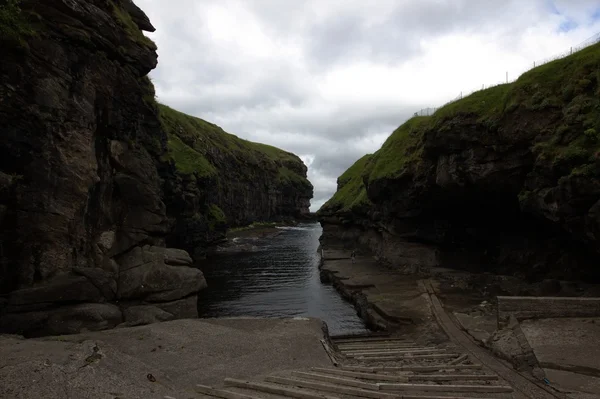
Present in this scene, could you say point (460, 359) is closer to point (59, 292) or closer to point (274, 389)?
point (274, 389)

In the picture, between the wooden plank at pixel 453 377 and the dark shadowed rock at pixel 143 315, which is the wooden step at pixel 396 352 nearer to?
the wooden plank at pixel 453 377

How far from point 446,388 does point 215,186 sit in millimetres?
79212

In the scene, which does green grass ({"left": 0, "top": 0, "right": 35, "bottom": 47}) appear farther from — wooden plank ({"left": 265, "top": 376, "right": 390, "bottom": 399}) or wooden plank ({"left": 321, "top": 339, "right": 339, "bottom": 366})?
wooden plank ({"left": 321, "top": 339, "right": 339, "bottom": 366})

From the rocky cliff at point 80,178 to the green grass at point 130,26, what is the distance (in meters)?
0.14

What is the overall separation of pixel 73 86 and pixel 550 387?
33.9 meters

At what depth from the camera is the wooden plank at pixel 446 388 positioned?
1361 centimetres

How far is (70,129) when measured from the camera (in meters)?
28.1

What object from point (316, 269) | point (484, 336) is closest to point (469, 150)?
point (484, 336)

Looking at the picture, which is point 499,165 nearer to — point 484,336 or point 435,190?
point 435,190

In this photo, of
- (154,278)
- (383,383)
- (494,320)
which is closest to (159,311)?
(154,278)

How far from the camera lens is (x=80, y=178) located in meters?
28.3

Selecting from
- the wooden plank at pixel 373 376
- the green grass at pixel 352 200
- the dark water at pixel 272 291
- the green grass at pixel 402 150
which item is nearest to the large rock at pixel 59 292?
the dark water at pixel 272 291

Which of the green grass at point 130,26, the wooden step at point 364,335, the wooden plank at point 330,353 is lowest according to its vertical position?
the wooden step at point 364,335

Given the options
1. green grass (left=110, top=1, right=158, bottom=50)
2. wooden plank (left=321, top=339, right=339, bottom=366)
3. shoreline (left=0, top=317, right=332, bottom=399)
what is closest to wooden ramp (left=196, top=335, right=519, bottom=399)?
wooden plank (left=321, top=339, right=339, bottom=366)
